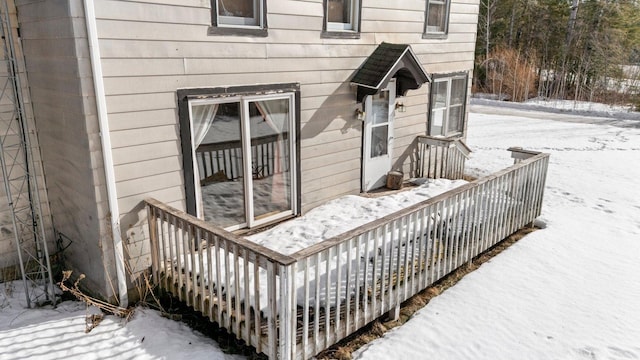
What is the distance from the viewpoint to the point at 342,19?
22.5ft

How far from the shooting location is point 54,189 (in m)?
5.17

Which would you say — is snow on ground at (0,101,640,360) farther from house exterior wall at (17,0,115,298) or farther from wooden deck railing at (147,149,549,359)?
house exterior wall at (17,0,115,298)

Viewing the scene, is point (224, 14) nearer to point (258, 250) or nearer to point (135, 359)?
point (258, 250)

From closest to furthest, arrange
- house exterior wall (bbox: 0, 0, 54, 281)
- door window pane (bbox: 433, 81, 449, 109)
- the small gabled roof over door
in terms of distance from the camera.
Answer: house exterior wall (bbox: 0, 0, 54, 281), the small gabled roof over door, door window pane (bbox: 433, 81, 449, 109)

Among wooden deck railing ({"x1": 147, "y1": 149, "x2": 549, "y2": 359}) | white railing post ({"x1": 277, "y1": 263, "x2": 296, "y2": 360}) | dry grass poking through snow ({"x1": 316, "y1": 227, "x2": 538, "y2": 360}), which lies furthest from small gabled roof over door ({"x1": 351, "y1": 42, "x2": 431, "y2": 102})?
white railing post ({"x1": 277, "y1": 263, "x2": 296, "y2": 360})

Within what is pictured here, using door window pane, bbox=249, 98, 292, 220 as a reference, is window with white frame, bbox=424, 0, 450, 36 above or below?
above

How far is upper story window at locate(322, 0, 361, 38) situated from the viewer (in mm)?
6496

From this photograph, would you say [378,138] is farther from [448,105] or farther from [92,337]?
[92,337]

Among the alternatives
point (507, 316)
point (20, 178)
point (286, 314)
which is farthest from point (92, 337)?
point (507, 316)

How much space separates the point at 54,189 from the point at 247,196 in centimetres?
224

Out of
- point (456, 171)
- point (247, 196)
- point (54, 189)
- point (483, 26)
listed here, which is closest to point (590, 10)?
point (483, 26)

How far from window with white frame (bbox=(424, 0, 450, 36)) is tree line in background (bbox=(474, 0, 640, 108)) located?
17.4 m

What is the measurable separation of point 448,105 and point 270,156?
513cm

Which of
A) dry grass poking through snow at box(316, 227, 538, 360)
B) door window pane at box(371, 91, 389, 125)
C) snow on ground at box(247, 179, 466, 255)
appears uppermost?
door window pane at box(371, 91, 389, 125)
